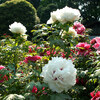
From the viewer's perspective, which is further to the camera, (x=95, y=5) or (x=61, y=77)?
(x=95, y=5)

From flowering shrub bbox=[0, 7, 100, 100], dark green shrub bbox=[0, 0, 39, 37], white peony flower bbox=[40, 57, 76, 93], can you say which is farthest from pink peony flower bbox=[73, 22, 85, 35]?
dark green shrub bbox=[0, 0, 39, 37]

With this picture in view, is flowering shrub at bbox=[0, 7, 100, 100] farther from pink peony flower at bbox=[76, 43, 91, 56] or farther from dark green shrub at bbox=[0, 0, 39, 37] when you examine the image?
dark green shrub at bbox=[0, 0, 39, 37]

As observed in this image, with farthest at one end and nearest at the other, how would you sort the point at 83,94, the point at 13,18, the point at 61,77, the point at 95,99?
the point at 13,18 < the point at 83,94 < the point at 95,99 < the point at 61,77

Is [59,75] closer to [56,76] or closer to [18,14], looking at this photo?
[56,76]

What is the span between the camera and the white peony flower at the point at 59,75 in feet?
3.81

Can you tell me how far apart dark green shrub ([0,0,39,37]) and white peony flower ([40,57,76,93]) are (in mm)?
8927

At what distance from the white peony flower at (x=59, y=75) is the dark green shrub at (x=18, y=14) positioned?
8927 mm

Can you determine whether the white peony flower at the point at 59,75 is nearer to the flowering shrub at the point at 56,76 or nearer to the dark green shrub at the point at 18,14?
the flowering shrub at the point at 56,76

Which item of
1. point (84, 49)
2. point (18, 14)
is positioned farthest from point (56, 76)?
point (18, 14)

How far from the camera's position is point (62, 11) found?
1868 mm

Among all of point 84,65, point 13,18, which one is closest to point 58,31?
point 84,65

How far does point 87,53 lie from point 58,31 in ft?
2.34

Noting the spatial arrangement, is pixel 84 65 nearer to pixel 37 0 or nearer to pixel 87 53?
pixel 87 53

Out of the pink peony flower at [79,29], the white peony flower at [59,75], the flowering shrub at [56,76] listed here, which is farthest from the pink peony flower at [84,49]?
the white peony flower at [59,75]
